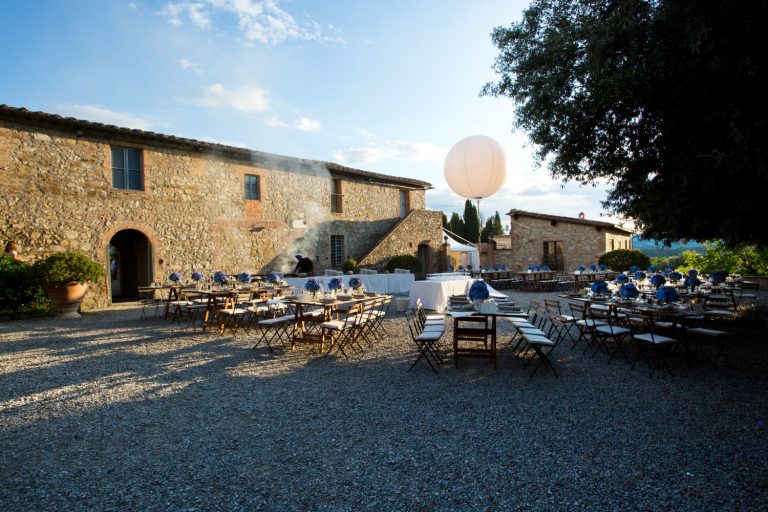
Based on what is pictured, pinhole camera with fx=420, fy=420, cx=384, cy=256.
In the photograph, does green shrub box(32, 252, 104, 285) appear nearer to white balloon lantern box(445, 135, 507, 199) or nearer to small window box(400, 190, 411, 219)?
white balloon lantern box(445, 135, 507, 199)

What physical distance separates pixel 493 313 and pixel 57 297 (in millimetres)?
10772

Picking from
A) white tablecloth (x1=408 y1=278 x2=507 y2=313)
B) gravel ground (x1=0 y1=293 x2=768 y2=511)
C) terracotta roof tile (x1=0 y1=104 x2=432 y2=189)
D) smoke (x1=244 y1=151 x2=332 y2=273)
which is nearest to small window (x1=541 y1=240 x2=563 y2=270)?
terracotta roof tile (x1=0 y1=104 x2=432 y2=189)

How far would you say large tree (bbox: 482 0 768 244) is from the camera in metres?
3.21

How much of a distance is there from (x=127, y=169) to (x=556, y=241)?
20.5 meters

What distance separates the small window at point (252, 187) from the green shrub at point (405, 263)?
624cm

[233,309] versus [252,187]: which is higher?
[252,187]

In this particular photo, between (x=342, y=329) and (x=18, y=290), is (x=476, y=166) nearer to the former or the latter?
(x=342, y=329)

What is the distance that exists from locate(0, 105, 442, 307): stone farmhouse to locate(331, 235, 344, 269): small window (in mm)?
48

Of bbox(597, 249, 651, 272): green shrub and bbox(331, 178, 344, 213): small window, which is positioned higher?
bbox(331, 178, 344, 213): small window

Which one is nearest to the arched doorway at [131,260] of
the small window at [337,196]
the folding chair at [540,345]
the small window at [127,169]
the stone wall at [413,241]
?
the small window at [127,169]

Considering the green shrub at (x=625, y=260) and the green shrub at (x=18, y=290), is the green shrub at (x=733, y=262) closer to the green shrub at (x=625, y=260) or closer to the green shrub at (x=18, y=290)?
the green shrub at (x=625, y=260)

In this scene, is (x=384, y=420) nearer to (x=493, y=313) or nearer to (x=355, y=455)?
(x=355, y=455)

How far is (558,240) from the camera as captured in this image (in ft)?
76.3

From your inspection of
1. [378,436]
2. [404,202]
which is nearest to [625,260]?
[404,202]
